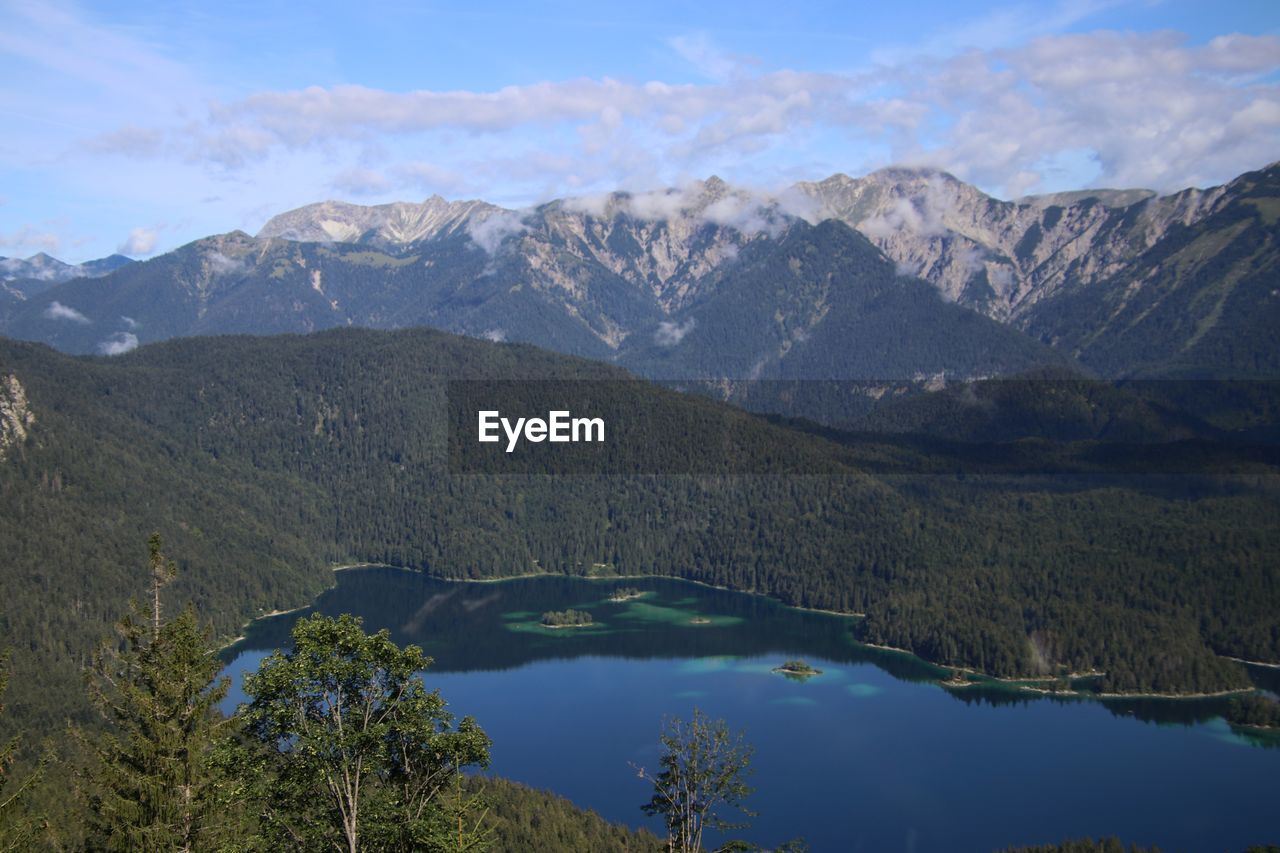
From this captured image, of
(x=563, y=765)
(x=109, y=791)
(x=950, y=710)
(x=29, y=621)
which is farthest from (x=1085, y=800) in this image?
(x=29, y=621)

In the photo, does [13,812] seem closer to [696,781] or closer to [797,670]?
[696,781]

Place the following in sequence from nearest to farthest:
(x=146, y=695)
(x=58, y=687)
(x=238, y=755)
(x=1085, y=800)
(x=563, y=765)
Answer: (x=238, y=755) → (x=146, y=695) → (x=1085, y=800) → (x=563, y=765) → (x=58, y=687)

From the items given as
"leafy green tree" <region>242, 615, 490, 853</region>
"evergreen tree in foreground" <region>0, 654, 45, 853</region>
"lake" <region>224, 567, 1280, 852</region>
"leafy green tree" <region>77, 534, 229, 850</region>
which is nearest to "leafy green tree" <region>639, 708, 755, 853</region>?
"leafy green tree" <region>242, 615, 490, 853</region>

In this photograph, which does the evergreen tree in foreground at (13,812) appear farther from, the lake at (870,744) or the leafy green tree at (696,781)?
the lake at (870,744)

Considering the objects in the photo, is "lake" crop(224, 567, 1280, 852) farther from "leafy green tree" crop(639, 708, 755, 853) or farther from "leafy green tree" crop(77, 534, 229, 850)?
"leafy green tree" crop(77, 534, 229, 850)

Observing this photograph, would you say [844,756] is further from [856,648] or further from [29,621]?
[29,621]

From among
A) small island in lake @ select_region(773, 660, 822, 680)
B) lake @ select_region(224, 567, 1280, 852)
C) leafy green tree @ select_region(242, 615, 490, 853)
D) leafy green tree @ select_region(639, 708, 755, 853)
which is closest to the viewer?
leafy green tree @ select_region(242, 615, 490, 853)

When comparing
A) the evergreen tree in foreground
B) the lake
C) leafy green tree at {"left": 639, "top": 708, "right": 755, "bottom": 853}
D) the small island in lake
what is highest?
the evergreen tree in foreground
